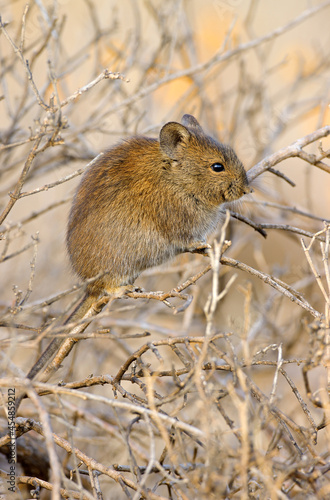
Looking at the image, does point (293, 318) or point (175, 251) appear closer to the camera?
point (175, 251)

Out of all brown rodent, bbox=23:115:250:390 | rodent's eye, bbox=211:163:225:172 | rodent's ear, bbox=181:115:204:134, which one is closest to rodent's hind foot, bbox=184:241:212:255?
brown rodent, bbox=23:115:250:390

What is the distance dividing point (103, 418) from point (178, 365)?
209 centimetres

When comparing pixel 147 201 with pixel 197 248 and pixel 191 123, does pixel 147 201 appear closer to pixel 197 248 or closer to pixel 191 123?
pixel 197 248

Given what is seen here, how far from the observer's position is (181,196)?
3.94 metres

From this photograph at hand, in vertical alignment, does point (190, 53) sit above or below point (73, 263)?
above

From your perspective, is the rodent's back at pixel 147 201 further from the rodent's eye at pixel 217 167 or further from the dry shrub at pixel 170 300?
the dry shrub at pixel 170 300

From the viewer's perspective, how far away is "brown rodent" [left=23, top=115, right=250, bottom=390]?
11.8 feet

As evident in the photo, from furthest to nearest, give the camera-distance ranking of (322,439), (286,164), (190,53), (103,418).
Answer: (286,164)
(190,53)
(322,439)
(103,418)

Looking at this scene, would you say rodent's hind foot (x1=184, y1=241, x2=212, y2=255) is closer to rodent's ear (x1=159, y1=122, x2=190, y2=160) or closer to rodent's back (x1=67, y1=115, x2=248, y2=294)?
rodent's back (x1=67, y1=115, x2=248, y2=294)

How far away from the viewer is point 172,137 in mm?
3830

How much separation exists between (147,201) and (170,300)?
9.27 ft

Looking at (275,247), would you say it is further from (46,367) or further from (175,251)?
(46,367)

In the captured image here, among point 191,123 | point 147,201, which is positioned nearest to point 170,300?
point 191,123

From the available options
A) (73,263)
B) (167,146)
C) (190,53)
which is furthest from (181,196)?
(190,53)
